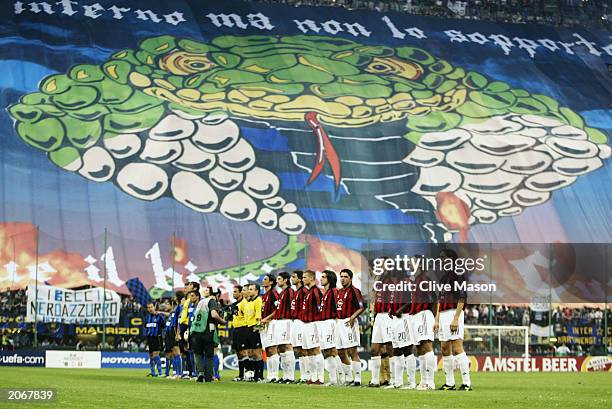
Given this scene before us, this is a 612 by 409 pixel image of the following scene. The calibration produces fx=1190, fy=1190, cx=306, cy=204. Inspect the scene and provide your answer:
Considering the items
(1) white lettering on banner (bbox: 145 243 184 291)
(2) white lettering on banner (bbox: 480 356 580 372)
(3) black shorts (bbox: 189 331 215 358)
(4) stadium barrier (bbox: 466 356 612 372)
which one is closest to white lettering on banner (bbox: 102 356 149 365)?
(1) white lettering on banner (bbox: 145 243 184 291)

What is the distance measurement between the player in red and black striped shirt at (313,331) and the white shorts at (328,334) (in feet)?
0.80

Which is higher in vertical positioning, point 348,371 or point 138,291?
point 138,291

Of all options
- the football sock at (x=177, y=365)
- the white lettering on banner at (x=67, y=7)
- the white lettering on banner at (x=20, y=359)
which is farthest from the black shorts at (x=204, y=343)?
the white lettering on banner at (x=67, y=7)

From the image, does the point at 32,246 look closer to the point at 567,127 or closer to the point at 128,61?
the point at 128,61

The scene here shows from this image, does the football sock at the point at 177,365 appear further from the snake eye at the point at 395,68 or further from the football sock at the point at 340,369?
the snake eye at the point at 395,68

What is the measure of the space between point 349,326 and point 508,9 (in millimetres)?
38559

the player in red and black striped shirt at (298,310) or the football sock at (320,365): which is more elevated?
the player in red and black striped shirt at (298,310)

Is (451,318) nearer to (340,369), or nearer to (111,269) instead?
(340,369)

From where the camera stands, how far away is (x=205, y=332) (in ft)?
70.8

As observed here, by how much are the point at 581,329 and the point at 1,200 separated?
1992 cm

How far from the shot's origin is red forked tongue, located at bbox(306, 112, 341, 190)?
1763 inches

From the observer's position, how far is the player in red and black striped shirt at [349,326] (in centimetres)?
2064

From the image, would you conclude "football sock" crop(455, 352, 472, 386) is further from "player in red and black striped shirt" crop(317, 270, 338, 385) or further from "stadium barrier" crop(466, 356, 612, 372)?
"stadium barrier" crop(466, 356, 612, 372)

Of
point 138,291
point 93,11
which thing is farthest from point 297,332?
point 93,11
